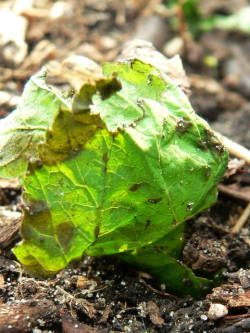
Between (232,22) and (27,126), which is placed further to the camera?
(232,22)

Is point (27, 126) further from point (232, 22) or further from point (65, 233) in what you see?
point (232, 22)

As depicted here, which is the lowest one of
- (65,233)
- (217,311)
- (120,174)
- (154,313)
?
(154,313)

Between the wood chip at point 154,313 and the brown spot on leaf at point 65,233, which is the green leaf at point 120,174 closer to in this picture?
the brown spot on leaf at point 65,233

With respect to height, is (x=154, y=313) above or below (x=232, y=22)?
below

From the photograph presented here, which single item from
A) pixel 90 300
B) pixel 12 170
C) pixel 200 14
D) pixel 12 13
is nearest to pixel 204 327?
pixel 90 300

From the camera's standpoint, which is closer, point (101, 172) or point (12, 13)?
point (101, 172)

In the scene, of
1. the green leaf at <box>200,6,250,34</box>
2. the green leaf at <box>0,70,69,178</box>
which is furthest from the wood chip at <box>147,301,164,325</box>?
the green leaf at <box>200,6,250,34</box>

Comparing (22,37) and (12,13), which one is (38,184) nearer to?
(22,37)

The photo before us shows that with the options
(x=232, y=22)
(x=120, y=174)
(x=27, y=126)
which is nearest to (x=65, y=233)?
(x=120, y=174)
